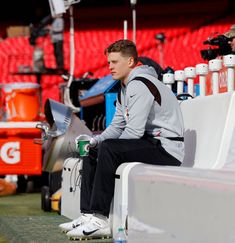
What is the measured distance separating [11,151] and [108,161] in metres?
4.04

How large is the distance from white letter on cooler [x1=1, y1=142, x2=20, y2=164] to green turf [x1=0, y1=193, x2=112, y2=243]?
29.8 inches

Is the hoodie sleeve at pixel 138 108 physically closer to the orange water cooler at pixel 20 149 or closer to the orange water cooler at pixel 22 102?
the orange water cooler at pixel 20 149

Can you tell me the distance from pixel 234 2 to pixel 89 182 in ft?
47.6

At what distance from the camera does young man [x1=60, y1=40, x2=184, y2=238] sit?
3951 millimetres

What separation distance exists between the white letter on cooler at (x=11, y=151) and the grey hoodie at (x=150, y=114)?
362 centimetres

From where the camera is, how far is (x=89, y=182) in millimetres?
4141

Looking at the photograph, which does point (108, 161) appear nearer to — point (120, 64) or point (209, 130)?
point (120, 64)

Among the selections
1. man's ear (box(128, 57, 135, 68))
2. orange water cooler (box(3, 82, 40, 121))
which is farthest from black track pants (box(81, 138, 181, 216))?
orange water cooler (box(3, 82, 40, 121))

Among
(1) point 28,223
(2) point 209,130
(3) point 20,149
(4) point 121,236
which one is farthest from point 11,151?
(4) point 121,236

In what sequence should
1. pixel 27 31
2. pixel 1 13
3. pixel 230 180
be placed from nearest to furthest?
pixel 230 180, pixel 27 31, pixel 1 13

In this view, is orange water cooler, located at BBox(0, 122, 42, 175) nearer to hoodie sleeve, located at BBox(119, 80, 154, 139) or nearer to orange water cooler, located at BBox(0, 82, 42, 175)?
orange water cooler, located at BBox(0, 82, 42, 175)

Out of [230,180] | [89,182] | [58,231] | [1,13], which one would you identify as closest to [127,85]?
[89,182]

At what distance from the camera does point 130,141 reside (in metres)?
4.06

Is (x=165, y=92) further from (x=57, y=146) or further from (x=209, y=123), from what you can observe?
(x=57, y=146)
